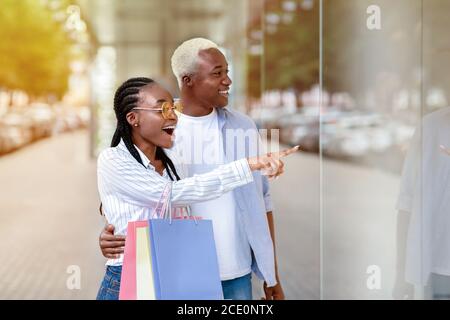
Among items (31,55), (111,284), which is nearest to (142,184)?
(111,284)

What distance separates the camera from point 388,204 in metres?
5.34

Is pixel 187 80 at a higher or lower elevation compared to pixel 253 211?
higher

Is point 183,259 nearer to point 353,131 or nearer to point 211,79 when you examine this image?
point 211,79

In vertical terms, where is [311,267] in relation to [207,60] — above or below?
below

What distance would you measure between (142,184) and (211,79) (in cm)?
63

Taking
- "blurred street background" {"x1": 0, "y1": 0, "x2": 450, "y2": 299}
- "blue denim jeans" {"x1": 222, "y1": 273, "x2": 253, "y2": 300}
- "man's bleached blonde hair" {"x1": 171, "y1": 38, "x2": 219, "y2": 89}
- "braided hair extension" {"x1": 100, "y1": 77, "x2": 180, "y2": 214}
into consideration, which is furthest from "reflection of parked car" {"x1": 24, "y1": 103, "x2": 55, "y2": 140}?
"braided hair extension" {"x1": 100, "y1": 77, "x2": 180, "y2": 214}

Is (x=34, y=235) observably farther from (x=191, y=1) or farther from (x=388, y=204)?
(x=388, y=204)

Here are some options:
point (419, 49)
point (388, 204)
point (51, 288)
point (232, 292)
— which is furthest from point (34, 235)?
point (232, 292)

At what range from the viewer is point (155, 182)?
264cm

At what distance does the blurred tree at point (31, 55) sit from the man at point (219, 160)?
385 cm

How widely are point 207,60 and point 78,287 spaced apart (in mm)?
2213

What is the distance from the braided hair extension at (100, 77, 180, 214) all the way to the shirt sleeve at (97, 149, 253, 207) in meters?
0.07

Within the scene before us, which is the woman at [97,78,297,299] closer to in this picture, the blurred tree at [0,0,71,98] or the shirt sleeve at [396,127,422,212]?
the shirt sleeve at [396,127,422,212]
